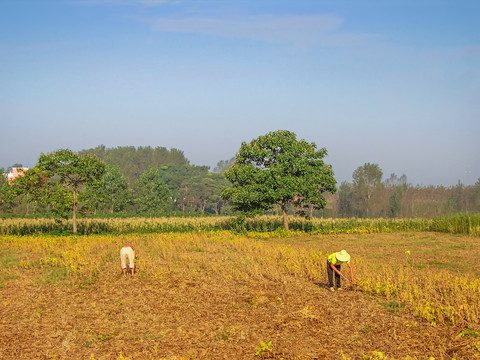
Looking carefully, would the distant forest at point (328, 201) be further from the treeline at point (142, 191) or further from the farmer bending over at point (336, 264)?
the farmer bending over at point (336, 264)

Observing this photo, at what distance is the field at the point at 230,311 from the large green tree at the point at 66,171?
14.2 metres

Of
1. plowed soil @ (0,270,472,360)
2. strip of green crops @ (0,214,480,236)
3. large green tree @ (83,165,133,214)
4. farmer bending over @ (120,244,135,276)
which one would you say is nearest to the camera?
plowed soil @ (0,270,472,360)

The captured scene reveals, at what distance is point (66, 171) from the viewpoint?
34.8 meters

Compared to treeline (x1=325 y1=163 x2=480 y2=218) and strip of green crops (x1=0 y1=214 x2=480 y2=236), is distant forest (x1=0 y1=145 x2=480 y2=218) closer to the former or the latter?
treeline (x1=325 y1=163 x2=480 y2=218)

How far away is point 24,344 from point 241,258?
11629mm

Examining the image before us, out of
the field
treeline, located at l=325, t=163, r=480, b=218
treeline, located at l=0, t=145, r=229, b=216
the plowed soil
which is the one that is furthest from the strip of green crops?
treeline, located at l=325, t=163, r=480, b=218

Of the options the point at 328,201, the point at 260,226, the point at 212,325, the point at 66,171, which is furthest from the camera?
the point at 328,201

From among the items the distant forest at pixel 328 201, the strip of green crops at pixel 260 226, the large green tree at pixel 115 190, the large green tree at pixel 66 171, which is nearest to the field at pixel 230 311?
the large green tree at pixel 66 171

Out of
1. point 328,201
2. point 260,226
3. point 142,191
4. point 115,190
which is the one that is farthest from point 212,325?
point 328,201

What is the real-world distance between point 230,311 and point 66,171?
26361 mm

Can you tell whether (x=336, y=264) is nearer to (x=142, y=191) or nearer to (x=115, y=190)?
(x=115, y=190)

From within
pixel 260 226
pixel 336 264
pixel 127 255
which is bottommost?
pixel 260 226

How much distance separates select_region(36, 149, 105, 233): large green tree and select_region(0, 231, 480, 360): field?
→ 14.2 meters

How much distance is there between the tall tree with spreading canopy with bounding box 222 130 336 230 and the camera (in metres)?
35.9
